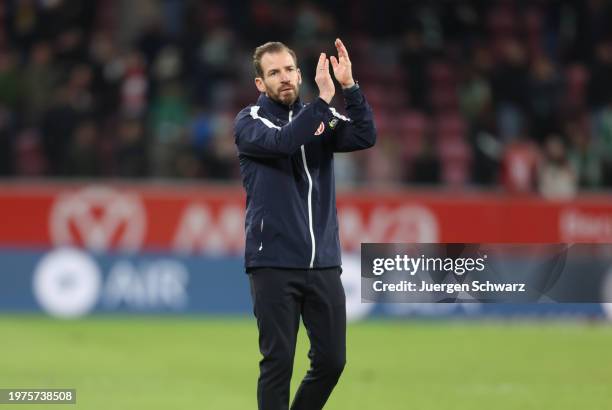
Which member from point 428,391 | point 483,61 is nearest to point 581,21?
point 483,61

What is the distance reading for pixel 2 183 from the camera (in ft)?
56.5

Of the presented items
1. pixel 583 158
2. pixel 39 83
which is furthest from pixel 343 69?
pixel 39 83

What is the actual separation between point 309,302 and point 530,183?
35.6ft

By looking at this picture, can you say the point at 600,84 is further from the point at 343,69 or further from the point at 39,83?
the point at 343,69

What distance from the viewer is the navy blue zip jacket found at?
24.0ft

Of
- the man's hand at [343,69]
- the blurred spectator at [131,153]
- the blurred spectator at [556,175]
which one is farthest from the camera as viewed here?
the blurred spectator at [131,153]

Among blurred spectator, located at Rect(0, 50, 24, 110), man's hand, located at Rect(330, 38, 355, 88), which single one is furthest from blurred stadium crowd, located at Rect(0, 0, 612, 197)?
man's hand, located at Rect(330, 38, 355, 88)

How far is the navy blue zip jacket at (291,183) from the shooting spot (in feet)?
24.0

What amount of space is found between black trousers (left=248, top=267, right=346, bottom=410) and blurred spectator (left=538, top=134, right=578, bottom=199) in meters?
10.5

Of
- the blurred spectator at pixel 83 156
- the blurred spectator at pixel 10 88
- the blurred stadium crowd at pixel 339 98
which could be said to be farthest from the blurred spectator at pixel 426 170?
the blurred spectator at pixel 10 88

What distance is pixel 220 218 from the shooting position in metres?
16.8

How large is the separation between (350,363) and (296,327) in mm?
5168

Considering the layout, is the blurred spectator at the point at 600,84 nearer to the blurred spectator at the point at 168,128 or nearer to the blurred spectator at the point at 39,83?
the blurred spectator at the point at 168,128

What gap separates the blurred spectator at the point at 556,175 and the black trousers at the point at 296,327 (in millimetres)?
10497
